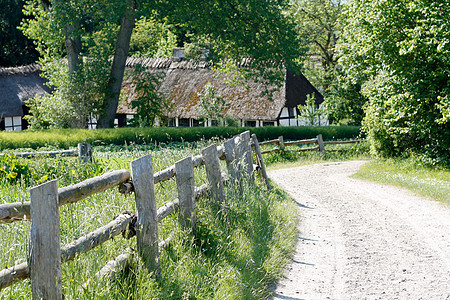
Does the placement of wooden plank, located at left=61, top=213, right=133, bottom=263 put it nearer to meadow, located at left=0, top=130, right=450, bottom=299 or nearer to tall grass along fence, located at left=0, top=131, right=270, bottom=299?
tall grass along fence, located at left=0, top=131, right=270, bottom=299

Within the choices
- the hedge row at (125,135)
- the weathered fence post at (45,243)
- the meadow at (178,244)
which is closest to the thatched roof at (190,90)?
the hedge row at (125,135)

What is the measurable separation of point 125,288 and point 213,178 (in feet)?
8.82

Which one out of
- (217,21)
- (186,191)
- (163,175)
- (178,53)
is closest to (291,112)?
(178,53)

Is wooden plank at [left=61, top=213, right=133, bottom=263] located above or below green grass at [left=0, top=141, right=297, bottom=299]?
above

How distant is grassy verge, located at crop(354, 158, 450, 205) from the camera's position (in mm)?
10398

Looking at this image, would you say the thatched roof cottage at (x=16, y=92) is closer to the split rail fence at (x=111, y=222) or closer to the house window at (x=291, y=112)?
the house window at (x=291, y=112)

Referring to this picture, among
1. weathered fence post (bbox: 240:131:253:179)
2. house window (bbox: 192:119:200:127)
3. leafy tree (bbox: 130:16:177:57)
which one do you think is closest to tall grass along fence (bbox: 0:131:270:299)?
weathered fence post (bbox: 240:131:253:179)

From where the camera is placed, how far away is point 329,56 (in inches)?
1426

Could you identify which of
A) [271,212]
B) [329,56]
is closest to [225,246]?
[271,212]

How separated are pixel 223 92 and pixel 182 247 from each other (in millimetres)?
24743

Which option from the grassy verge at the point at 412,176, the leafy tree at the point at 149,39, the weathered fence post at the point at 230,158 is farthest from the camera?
the leafy tree at the point at 149,39

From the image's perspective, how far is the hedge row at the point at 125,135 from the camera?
17062 millimetres

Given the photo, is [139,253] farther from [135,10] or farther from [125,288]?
[135,10]

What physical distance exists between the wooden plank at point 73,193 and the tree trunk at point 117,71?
1766 cm
